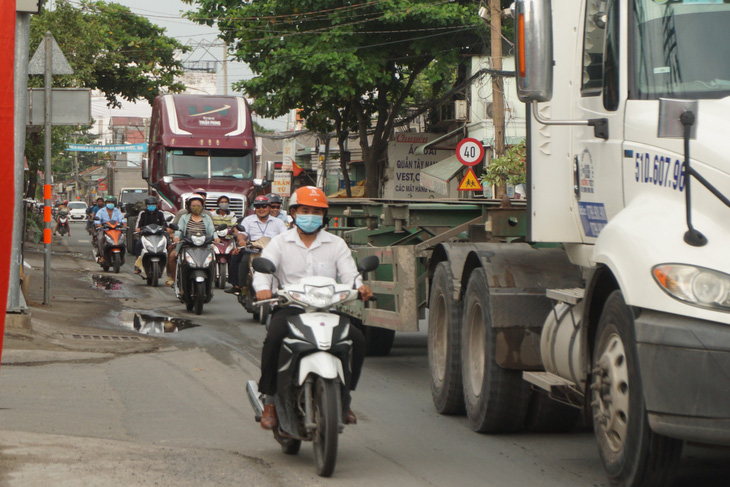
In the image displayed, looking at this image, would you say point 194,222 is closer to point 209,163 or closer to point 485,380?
point 485,380

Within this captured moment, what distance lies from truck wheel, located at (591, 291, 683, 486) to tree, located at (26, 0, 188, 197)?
103 ft

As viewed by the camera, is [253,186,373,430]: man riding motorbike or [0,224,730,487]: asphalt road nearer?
[0,224,730,487]: asphalt road

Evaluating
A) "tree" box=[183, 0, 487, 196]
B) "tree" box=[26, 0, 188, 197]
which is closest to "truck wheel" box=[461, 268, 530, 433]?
"tree" box=[183, 0, 487, 196]

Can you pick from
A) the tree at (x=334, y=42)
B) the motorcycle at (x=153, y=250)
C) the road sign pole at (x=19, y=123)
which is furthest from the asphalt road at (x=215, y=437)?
the tree at (x=334, y=42)

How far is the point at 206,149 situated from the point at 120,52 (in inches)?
570

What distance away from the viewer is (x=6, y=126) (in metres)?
5.48

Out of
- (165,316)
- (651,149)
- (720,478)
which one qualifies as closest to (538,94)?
(651,149)

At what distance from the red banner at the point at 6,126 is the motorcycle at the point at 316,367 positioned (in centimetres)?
155

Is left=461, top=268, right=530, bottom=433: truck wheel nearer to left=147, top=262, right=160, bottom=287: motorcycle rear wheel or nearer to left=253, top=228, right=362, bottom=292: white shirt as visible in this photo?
left=253, top=228, right=362, bottom=292: white shirt

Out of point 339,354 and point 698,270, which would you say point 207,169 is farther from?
point 698,270

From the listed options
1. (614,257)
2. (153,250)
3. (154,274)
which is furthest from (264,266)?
(154,274)

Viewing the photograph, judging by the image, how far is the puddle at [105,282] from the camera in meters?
22.0

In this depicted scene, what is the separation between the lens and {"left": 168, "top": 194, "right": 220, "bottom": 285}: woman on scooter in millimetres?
17266

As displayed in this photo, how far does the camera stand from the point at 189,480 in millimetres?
6156
